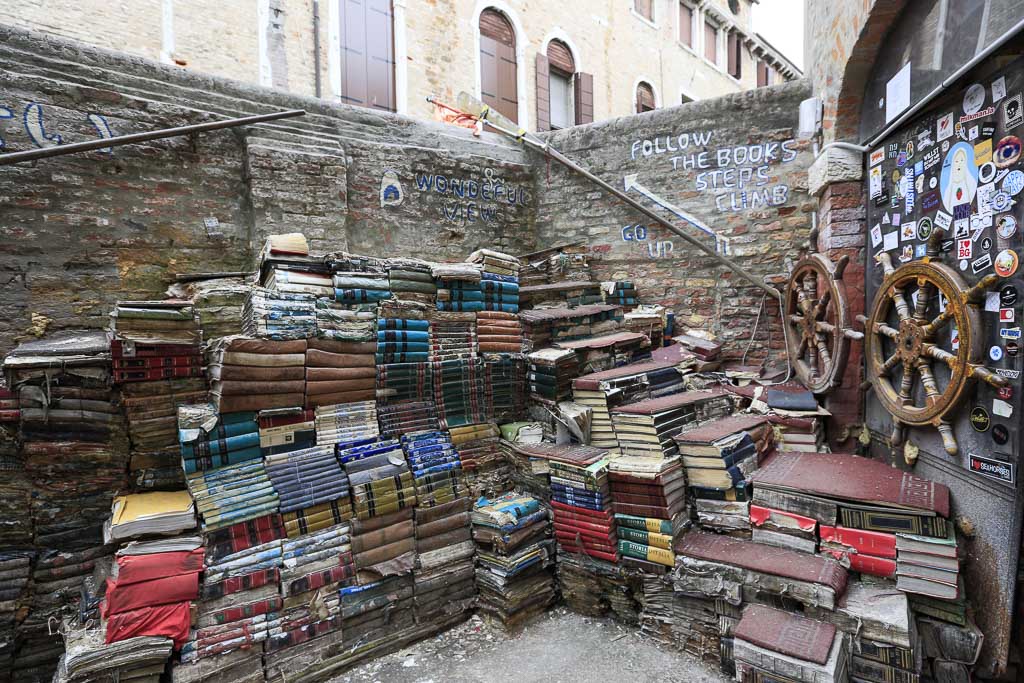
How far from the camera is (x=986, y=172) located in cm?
326

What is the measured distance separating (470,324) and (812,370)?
3470mm

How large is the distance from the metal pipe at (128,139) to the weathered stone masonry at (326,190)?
220 millimetres

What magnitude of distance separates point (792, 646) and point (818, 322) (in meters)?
3.06

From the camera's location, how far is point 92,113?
4590 mm

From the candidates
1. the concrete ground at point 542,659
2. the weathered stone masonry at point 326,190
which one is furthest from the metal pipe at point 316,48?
the concrete ground at point 542,659

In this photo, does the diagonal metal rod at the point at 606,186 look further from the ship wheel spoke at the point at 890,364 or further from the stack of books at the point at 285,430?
the stack of books at the point at 285,430

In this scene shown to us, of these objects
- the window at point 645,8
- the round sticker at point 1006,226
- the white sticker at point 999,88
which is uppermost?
the window at point 645,8

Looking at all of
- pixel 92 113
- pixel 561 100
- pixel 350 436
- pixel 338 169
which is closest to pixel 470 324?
pixel 350 436

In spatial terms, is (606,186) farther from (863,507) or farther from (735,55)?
(735,55)

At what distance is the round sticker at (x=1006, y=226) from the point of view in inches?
120

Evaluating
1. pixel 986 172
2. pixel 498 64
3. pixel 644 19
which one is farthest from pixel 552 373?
pixel 644 19

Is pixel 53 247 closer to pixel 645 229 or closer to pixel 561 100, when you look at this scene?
pixel 645 229

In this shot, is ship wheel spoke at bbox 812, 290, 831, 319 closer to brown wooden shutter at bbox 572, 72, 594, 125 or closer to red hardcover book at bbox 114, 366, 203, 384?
red hardcover book at bbox 114, 366, 203, 384

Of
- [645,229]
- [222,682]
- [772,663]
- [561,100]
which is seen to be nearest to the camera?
[772,663]
